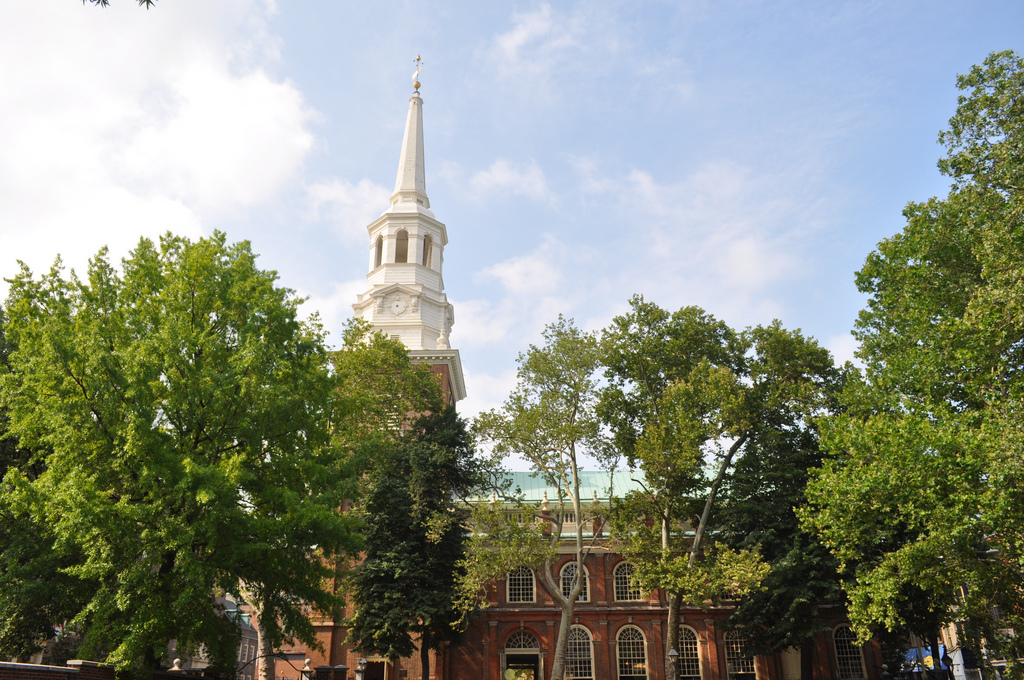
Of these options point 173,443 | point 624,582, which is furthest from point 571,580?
point 173,443

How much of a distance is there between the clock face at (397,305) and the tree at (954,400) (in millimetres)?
26614

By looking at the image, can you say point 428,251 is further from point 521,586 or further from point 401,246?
point 521,586

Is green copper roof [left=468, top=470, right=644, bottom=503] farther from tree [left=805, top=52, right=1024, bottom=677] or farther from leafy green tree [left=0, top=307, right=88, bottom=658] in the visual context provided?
leafy green tree [left=0, top=307, right=88, bottom=658]

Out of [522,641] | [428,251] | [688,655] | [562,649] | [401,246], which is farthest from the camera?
[428,251]

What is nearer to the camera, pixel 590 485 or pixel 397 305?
pixel 397 305

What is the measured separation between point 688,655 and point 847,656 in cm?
822

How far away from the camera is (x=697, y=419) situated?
29.8 meters

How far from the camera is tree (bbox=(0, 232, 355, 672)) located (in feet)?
50.4

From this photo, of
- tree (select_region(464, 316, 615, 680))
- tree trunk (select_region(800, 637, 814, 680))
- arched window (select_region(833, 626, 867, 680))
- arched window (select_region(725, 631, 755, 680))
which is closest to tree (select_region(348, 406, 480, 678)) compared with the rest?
tree (select_region(464, 316, 615, 680))

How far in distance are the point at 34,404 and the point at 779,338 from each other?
2759cm

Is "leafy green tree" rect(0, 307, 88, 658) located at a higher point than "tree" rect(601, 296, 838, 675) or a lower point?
lower

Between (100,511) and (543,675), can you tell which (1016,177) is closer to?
(100,511)

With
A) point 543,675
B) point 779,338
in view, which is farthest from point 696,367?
point 543,675

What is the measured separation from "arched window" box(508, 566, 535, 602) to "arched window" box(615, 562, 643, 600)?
484cm
